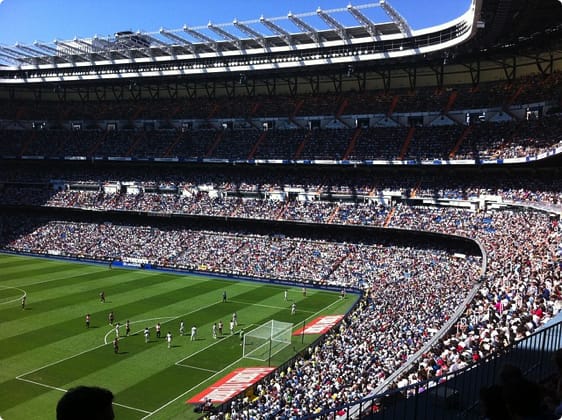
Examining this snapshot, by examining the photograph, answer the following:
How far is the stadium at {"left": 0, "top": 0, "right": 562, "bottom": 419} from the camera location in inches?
838

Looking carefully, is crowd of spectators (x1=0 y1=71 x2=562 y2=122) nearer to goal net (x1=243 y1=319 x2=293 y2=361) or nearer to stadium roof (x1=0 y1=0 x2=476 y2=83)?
stadium roof (x1=0 y1=0 x2=476 y2=83)

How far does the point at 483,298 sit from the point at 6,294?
34.0 metres

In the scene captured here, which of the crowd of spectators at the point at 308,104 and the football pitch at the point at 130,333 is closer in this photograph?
the football pitch at the point at 130,333

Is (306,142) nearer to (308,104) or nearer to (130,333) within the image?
Answer: (308,104)

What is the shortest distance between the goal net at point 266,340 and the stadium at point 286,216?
0.64 ft

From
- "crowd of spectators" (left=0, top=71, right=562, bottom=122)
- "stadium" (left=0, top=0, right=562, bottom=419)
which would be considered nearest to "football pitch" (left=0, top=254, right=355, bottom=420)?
"stadium" (left=0, top=0, right=562, bottom=419)

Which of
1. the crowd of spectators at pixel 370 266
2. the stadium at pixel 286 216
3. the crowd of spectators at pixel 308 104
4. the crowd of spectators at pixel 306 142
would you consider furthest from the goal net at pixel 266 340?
the crowd of spectators at pixel 308 104

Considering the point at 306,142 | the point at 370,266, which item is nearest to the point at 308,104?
the point at 306,142

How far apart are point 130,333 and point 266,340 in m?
8.23

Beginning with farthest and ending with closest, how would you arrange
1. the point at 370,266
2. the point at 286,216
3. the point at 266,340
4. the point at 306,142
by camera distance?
the point at 306,142, the point at 286,216, the point at 370,266, the point at 266,340

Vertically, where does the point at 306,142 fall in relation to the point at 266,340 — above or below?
above

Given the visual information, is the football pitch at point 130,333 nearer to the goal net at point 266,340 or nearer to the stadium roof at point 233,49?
the goal net at point 266,340

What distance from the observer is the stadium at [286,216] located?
21297mm

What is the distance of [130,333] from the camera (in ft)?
99.2
